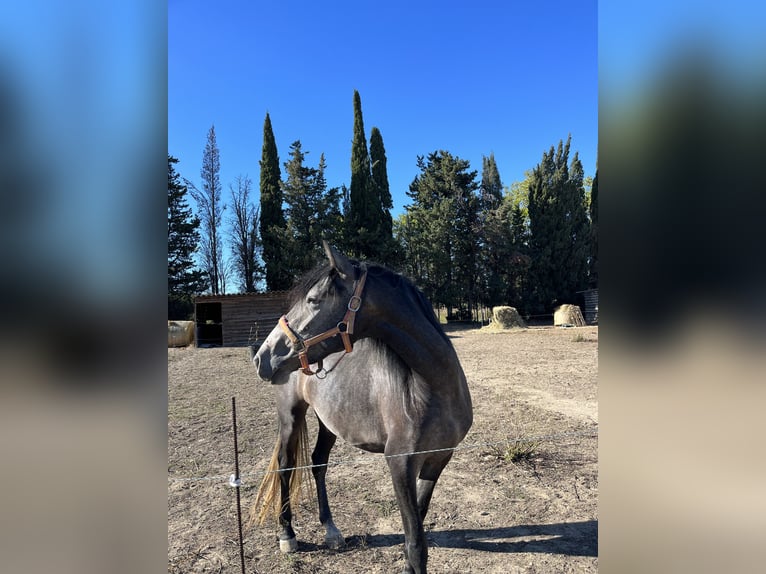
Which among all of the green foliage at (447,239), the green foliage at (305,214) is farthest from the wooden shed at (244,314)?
the green foliage at (447,239)

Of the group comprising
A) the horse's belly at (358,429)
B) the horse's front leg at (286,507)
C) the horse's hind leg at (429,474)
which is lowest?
the horse's front leg at (286,507)

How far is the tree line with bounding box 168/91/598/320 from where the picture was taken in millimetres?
24812

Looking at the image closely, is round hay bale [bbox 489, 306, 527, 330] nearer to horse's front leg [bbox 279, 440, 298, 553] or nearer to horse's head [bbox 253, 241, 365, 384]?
horse's front leg [bbox 279, 440, 298, 553]

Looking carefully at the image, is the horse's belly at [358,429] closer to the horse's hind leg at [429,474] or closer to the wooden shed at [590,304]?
the horse's hind leg at [429,474]

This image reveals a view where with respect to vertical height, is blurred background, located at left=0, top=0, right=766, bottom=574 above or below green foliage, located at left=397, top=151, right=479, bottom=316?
below

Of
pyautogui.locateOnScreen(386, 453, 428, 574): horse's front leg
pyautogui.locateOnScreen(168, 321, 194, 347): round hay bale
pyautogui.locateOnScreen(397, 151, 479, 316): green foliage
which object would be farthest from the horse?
pyautogui.locateOnScreen(397, 151, 479, 316): green foliage

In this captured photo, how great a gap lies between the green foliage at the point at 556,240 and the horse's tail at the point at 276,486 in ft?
84.9

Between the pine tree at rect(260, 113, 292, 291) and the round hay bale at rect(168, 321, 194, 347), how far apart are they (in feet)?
23.4

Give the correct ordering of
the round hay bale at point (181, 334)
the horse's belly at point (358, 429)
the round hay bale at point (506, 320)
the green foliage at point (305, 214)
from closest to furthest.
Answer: the horse's belly at point (358, 429), the round hay bale at point (181, 334), the round hay bale at point (506, 320), the green foliage at point (305, 214)

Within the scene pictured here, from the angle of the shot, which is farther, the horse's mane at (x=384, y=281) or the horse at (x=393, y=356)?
the horse's mane at (x=384, y=281)

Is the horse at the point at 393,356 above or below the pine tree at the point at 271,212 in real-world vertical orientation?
below

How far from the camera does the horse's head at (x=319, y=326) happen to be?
2.09 metres
